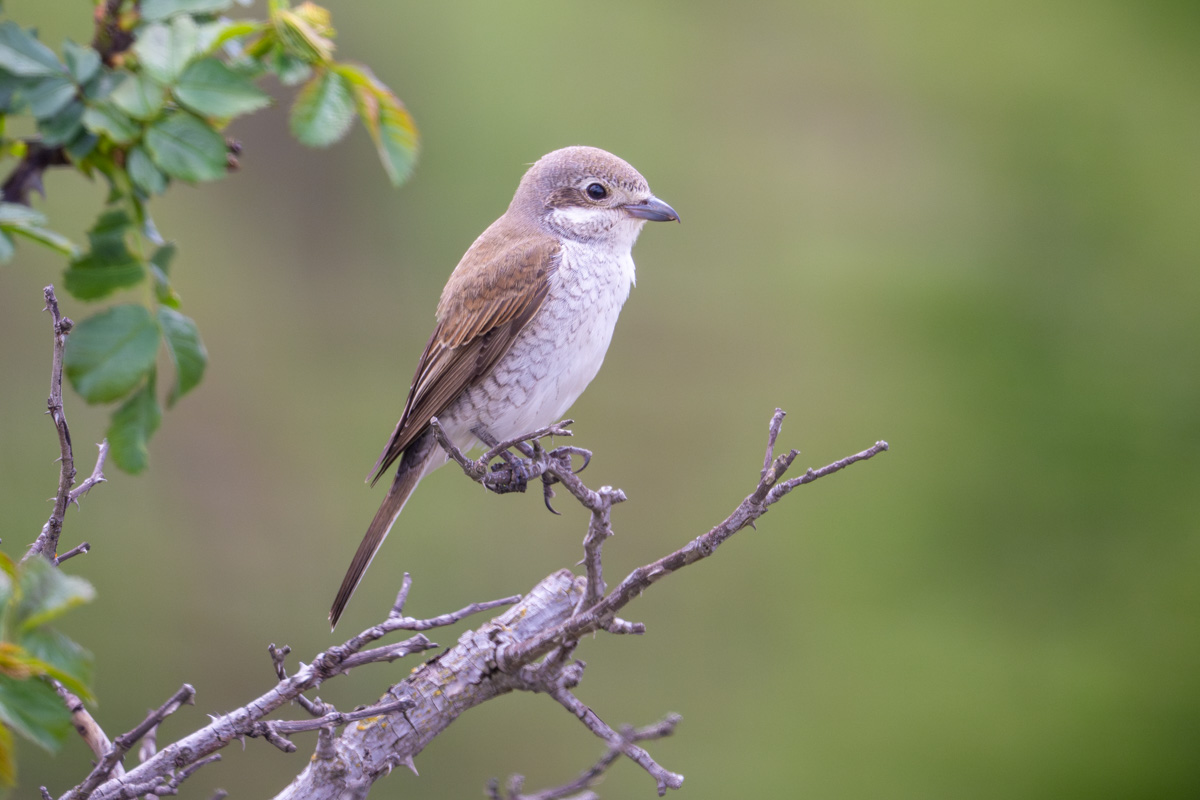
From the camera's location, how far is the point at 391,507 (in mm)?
3164

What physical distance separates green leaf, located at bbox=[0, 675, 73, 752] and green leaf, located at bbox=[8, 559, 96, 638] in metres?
0.07

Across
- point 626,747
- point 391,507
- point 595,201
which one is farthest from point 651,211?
point 626,747

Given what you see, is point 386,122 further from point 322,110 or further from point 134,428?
point 134,428

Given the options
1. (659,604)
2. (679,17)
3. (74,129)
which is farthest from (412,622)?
(679,17)

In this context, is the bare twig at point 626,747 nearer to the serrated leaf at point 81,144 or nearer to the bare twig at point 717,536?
the bare twig at point 717,536

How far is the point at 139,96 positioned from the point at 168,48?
0.20 feet

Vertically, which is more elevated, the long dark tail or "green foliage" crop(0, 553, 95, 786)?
"green foliage" crop(0, 553, 95, 786)

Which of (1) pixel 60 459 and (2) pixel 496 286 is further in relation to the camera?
(2) pixel 496 286

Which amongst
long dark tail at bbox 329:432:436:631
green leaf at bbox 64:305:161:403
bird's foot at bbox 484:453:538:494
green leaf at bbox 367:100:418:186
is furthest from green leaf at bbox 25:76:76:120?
long dark tail at bbox 329:432:436:631

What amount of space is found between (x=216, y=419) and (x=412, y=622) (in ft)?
14.9

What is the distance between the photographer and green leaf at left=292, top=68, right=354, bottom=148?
1.23m

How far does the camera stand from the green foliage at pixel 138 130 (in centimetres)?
111

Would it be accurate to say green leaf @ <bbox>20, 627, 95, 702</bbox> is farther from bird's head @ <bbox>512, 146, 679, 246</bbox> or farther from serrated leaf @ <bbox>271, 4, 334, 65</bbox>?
bird's head @ <bbox>512, 146, 679, 246</bbox>

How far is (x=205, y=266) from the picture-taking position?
595cm
